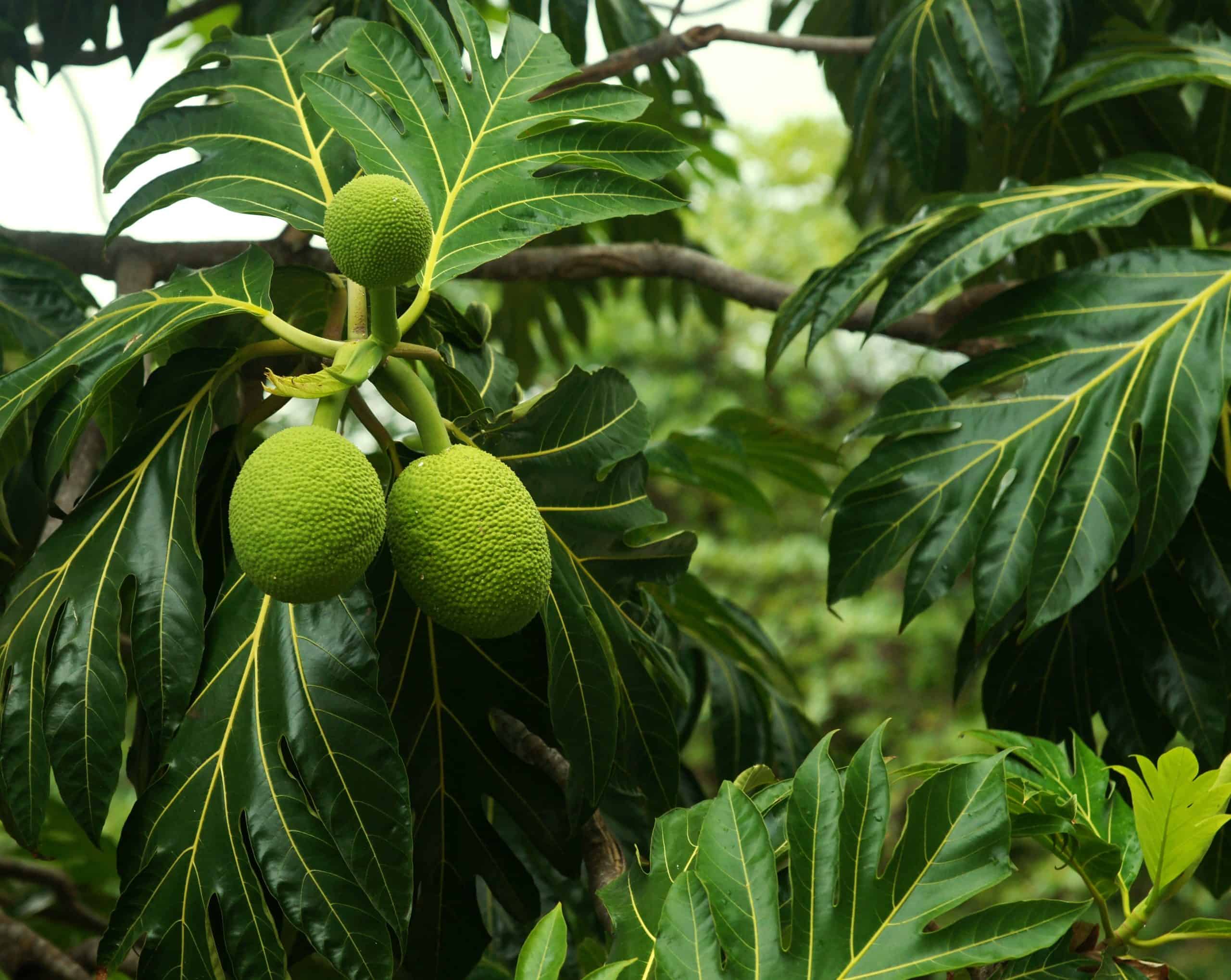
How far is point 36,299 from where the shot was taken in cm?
114

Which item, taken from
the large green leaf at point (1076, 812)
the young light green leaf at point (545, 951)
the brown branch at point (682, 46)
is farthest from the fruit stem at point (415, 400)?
the brown branch at point (682, 46)

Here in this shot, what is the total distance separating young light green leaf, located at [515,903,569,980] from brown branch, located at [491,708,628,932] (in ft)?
1.01

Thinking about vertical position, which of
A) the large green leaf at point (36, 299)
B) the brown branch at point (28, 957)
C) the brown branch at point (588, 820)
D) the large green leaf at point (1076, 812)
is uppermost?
the large green leaf at point (36, 299)

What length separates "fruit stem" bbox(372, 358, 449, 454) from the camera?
2.39 feet

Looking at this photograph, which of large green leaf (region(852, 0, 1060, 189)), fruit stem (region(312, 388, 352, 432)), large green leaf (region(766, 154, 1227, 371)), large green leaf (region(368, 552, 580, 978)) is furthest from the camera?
large green leaf (region(852, 0, 1060, 189))

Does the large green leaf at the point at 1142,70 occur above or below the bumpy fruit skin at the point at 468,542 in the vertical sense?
above

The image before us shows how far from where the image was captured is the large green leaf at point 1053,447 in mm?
1056

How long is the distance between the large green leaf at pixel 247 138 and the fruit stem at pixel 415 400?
0.47ft

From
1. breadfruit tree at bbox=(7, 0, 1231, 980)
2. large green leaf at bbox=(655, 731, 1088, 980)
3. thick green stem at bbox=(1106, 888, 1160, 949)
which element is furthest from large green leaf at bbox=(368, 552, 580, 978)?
thick green stem at bbox=(1106, 888, 1160, 949)

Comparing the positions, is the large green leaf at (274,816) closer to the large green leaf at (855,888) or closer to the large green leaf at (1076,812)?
the large green leaf at (855,888)

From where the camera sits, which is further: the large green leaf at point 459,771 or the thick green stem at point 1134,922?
the large green leaf at point 459,771

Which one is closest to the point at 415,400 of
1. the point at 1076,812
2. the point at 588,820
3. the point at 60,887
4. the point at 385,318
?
the point at 385,318

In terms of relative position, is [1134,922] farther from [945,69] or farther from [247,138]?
[945,69]

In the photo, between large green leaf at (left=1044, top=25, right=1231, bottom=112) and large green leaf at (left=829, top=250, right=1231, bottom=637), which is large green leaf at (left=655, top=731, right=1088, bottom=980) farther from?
large green leaf at (left=1044, top=25, right=1231, bottom=112)
